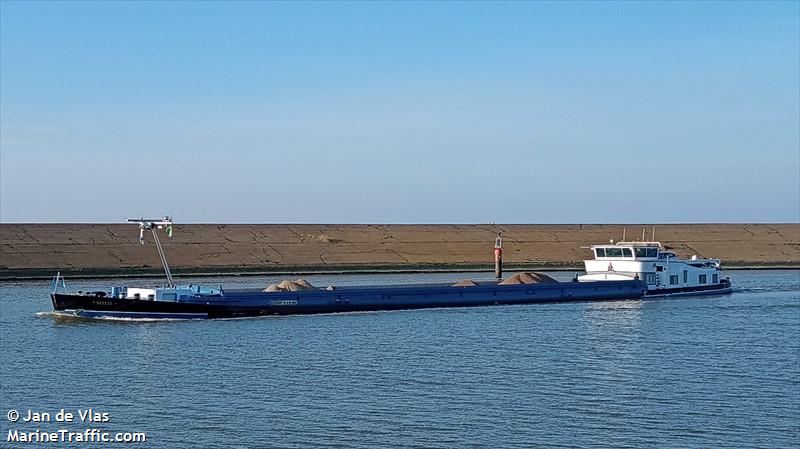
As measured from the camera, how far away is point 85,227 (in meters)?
136

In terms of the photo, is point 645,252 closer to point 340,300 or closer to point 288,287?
point 340,300

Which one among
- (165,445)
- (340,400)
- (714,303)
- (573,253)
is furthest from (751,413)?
(573,253)

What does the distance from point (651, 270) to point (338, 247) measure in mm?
56166

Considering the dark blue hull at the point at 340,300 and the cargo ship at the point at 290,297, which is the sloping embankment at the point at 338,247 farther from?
the dark blue hull at the point at 340,300

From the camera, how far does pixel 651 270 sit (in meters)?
79.7

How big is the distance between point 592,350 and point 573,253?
297 feet

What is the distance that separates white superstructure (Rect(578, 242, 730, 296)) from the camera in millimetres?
79250

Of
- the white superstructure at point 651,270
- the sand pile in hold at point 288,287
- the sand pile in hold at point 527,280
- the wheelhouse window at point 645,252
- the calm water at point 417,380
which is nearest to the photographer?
the calm water at point 417,380

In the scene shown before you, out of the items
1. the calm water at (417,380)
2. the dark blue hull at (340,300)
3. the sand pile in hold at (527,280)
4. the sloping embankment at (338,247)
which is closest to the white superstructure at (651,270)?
the dark blue hull at (340,300)

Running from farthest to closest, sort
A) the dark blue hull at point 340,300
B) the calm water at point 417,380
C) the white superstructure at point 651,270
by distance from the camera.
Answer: the white superstructure at point 651,270
the dark blue hull at point 340,300
the calm water at point 417,380

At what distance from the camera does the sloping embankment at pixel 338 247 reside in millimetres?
109438

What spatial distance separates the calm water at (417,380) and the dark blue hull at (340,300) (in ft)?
5.21

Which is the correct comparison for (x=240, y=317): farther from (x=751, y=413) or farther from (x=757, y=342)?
(x=751, y=413)

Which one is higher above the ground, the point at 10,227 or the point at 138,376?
the point at 10,227
